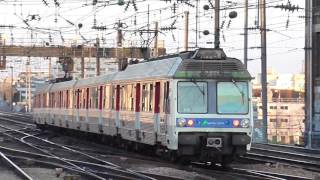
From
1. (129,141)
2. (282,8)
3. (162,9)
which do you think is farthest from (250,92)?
(282,8)

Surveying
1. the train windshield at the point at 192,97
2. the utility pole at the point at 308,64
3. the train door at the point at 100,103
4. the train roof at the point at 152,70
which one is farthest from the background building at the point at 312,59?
the train windshield at the point at 192,97

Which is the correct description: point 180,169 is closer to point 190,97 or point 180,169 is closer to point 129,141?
point 190,97

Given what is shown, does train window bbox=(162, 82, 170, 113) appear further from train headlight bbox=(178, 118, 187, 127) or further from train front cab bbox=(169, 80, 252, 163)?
train headlight bbox=(178, 118, 187, 127)

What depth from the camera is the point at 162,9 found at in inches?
1151

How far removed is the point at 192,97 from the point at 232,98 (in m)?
1.12

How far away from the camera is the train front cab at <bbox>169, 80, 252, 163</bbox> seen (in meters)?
17.5

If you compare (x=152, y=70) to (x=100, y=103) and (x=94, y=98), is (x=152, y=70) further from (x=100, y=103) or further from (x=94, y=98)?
(x=94, y=98)

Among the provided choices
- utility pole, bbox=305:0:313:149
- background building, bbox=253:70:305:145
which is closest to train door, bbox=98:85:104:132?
utility pole, bbox=305:0:313:149

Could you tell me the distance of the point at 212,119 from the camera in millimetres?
17703

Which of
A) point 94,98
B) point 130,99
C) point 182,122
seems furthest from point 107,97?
point 182,122

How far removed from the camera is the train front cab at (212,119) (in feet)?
57.4

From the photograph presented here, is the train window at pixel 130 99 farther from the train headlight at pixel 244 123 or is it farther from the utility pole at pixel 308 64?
the utility pole at pixel 308 64

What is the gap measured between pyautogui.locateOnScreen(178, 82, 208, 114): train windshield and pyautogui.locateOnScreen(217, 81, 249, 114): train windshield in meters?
0.42

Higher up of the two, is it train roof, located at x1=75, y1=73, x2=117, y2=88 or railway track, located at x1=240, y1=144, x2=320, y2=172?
train roof, located at x1=75, y1=73, x2=117, y2=88
